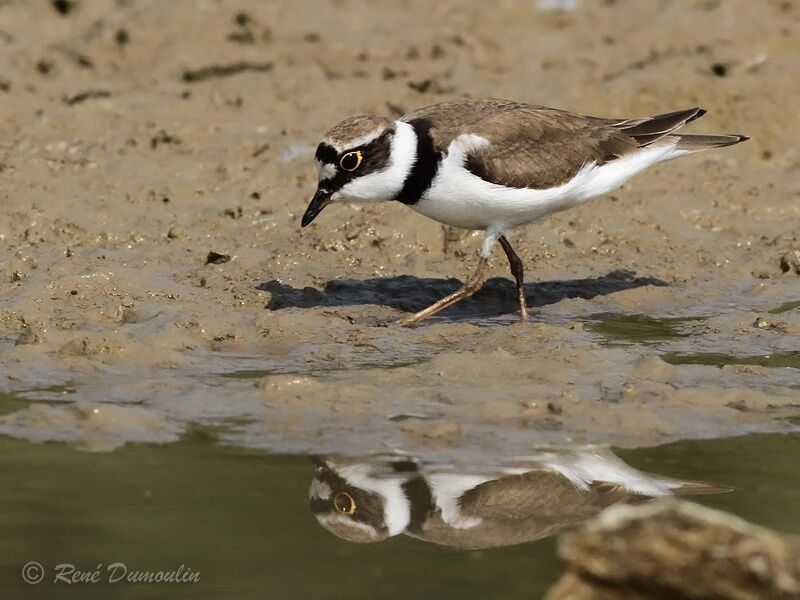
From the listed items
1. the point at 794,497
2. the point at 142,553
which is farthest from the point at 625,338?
the point at 142,553

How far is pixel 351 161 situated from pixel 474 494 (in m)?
3.38

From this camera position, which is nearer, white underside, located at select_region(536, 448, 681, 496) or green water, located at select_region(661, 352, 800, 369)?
white underside, located at select_region(536, 448, 681, 496)

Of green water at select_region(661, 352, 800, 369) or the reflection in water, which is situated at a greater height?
green water at select_region(661, 352, 800, 369)

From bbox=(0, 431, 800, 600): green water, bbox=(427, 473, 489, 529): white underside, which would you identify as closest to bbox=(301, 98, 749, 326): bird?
bbox=(0, 431, 800, 600): green water

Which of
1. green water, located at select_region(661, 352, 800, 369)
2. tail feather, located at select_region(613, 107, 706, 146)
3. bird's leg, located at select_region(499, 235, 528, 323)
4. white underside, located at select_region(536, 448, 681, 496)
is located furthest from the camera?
tail feather, located at select_region(613, 107, 706, 146)

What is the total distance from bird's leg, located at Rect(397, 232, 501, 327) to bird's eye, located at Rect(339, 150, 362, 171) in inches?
42.9

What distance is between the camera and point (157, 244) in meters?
11.2

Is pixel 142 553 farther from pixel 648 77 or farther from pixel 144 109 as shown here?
pixel 648 77

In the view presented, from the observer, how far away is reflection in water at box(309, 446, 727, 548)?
6.39m

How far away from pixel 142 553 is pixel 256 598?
67 cm

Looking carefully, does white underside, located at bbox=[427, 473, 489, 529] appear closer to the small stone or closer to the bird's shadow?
the bird's shadow

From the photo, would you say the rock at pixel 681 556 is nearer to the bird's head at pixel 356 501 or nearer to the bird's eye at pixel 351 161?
the bird's head at pixel 356 501

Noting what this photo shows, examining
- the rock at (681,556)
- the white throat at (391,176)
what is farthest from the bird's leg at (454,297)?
the rock at (681,556)

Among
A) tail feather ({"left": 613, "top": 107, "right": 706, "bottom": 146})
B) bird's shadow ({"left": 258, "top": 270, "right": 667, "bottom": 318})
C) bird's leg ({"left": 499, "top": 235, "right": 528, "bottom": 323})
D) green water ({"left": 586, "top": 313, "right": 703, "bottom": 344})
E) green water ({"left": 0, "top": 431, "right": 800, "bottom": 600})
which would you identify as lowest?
green water ({"left": 0, "top": 431, "right": 800, "bottom": 600})
